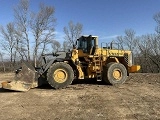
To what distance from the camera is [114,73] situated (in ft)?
40.7

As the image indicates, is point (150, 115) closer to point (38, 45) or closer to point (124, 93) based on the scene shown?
point (124, 93)

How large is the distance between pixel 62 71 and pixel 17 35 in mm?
28217

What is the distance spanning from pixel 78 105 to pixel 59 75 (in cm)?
348

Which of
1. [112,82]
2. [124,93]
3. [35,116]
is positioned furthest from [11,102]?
[112,82]

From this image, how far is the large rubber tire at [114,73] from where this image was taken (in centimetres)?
1220

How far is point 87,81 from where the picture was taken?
13734 mm

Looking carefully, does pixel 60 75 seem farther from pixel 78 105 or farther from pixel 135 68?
pixel 135 68

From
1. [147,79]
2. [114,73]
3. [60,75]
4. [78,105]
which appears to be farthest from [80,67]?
[147,79]

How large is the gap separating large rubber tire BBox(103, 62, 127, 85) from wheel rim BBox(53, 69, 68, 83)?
7.22 feet

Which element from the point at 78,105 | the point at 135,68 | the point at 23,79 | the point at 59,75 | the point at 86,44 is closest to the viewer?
the point at 78,105

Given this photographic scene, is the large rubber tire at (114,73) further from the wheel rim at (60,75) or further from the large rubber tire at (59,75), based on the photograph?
the wheel rim at (60,75)

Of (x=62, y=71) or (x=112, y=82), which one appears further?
(x=112, y=82)

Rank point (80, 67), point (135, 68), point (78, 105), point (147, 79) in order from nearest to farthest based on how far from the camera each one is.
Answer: point (78, 105) → point (80, 67) → point (135, 68) → point (147, 79)

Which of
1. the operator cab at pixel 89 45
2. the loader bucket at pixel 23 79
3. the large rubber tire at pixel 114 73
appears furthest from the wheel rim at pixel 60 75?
the large rubber tire at pixel 114 73
